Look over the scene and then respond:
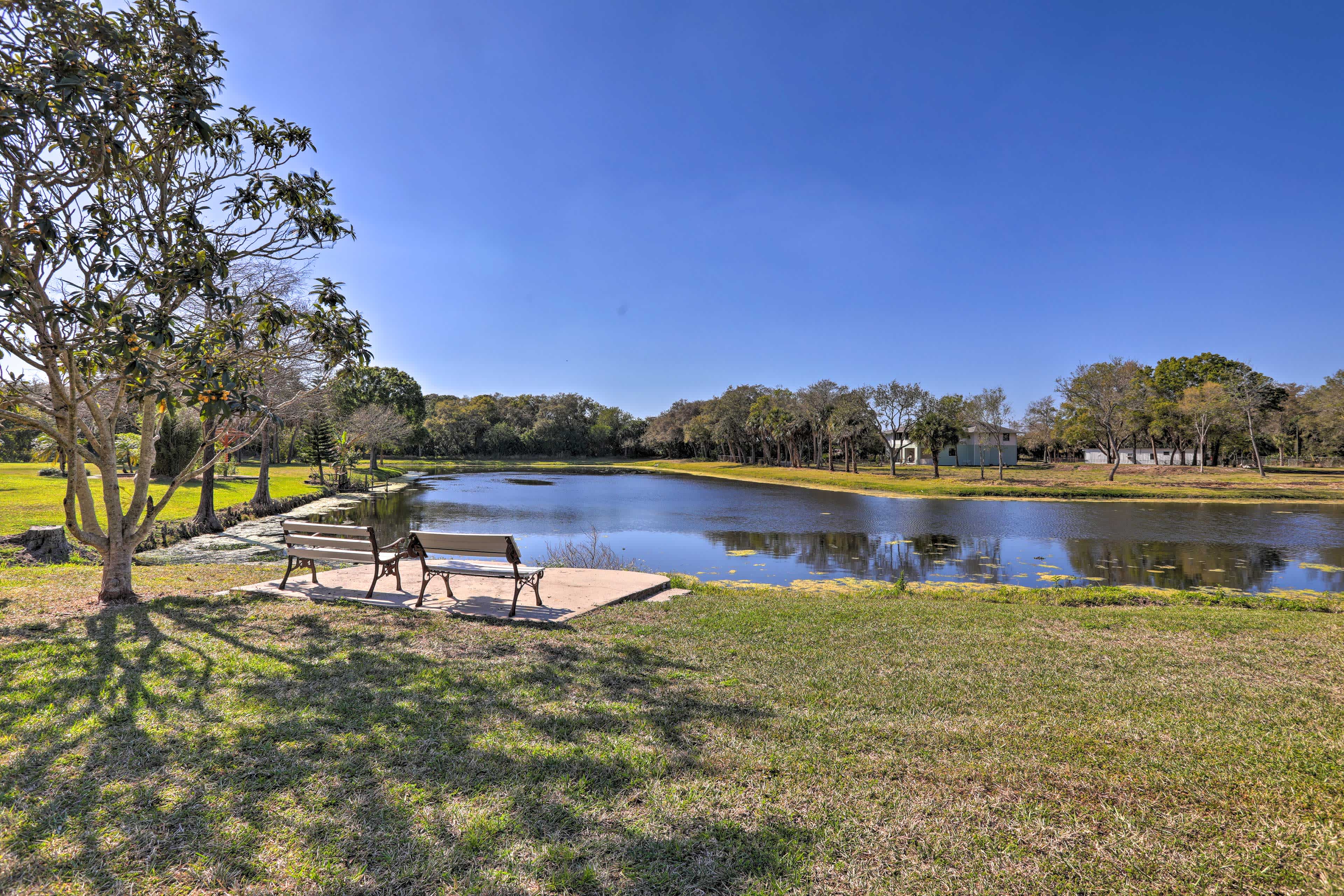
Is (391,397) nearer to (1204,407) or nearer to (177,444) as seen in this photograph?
(177,444)

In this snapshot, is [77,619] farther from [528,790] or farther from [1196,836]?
[1196,836]

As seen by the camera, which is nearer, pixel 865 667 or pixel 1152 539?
pixel 865 667

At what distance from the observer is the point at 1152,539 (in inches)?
732

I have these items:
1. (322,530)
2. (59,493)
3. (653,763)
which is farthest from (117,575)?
(59,493)

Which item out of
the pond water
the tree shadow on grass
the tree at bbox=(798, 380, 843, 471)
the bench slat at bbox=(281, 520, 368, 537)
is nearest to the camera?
the tree shadow on grass

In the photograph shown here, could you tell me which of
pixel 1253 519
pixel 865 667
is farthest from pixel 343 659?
pixel 1253 519

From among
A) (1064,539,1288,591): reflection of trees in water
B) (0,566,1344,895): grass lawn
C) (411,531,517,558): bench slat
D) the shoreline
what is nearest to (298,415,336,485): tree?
the shoreline

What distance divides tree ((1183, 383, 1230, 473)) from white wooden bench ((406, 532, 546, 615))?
56.8 metres

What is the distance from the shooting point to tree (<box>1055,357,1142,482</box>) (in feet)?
145

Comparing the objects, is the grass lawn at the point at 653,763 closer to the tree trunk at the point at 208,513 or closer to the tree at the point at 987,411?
the tree trunk at the point at 208,513

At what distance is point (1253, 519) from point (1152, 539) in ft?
28.2

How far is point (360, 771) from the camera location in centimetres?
326

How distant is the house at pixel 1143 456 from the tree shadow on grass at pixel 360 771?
Result: 7796cm

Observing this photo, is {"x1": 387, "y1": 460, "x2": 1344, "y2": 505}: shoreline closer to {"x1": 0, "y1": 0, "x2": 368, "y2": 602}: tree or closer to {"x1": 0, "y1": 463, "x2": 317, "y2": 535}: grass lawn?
{"x1": 0, "y1": 463, "x2": 317, "y2": 535}: grass lawn
